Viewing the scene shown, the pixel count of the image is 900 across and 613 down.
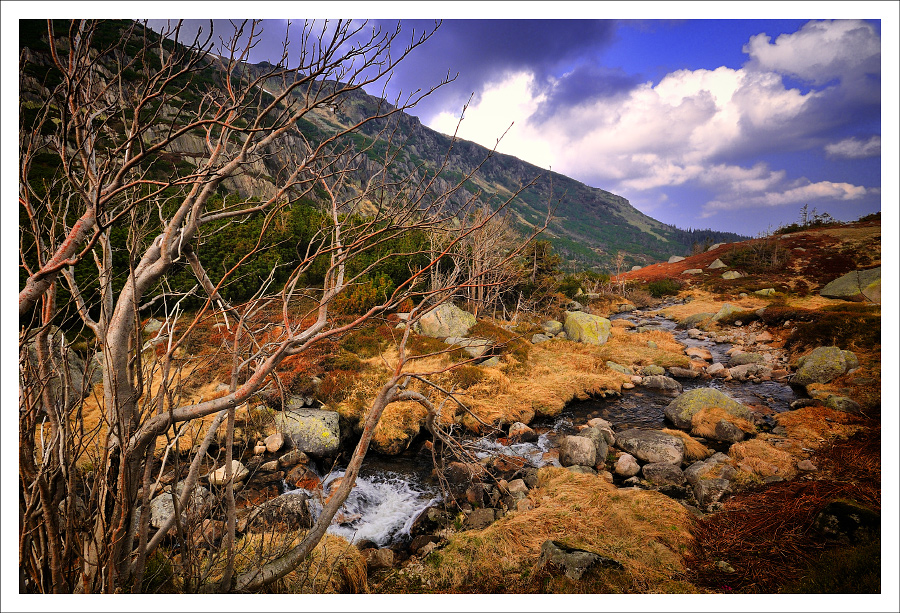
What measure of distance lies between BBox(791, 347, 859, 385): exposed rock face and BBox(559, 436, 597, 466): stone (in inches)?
224

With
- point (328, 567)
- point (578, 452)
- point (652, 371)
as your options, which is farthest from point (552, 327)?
point (328, 567)

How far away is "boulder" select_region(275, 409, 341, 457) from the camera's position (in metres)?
5.58

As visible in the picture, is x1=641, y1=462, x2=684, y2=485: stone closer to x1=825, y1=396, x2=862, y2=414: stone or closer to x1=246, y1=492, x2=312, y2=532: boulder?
x1=825, y1=396, x2=862, y2=414: stone

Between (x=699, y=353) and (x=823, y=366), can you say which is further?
(x=699, y=353)

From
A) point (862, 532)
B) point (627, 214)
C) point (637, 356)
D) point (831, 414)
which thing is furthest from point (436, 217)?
point (627, 214)

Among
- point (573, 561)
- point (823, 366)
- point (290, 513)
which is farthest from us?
point (823, 366)

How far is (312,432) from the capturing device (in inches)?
224

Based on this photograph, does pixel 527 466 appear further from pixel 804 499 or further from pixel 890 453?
pixel 890 453

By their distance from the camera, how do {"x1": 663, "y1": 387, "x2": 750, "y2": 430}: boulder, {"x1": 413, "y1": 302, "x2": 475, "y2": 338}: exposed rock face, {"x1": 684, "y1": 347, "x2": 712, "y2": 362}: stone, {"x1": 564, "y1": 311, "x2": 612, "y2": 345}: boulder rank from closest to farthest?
1. {"x1": 663, "y1": 387, "x2": 750, "y2": 430}: boulder
2. {"x1": 413, "y1": 302, "x2": 475, "y2": 338}: exposed rock face
3. {"x1": 684, "y1": 347, "x2": 712, "y2": 362}: stone
4. {"x1": 564, "y1": 311, "x2": 612, "y2": 345}: boulder

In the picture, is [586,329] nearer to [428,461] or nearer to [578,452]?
[578,452]

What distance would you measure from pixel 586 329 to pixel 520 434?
6.40 m

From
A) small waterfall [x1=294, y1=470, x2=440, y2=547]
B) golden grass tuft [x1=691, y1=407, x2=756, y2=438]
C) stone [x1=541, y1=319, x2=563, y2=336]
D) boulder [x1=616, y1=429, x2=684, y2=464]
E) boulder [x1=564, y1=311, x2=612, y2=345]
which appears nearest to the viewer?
small waterfall [x1=294, y1=470, x2=440, y2=547]

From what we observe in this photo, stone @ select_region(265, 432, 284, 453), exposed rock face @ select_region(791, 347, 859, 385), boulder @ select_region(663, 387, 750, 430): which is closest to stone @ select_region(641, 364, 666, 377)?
boulder @ select_region(663, 387, 750, 430)

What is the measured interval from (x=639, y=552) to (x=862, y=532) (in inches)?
66.2
